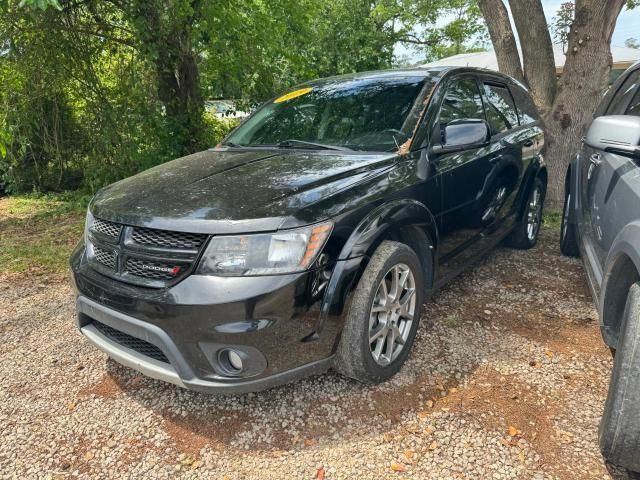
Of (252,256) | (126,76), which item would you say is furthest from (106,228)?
(126,76)

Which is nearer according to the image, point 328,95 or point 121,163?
point 328,95

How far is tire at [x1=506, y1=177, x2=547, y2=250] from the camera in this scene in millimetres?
4609

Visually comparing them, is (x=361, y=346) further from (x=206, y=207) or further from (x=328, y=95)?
(x=328, y=95)

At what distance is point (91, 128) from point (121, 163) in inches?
40.1

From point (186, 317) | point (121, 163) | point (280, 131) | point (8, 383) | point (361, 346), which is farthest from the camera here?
point (121, 163)

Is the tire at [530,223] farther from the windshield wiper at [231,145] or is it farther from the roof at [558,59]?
the roof at [558,59]

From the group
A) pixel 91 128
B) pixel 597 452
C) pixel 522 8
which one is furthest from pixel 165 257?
pixel 91 128

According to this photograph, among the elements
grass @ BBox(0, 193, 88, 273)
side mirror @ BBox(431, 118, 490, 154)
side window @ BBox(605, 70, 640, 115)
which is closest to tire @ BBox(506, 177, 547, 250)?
side window @ BBox(605, 70, 640, 115)

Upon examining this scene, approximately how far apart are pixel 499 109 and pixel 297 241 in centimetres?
272

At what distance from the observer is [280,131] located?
3422mm

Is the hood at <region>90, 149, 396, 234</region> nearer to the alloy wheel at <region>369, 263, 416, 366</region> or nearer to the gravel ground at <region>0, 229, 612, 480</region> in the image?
the alloy wheel at <region>369, 263, 416, 366</region>

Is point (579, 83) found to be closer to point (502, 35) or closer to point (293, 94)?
point (502, 35)

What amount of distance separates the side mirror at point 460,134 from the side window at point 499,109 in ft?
2.63

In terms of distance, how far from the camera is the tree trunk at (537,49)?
19.9ft
